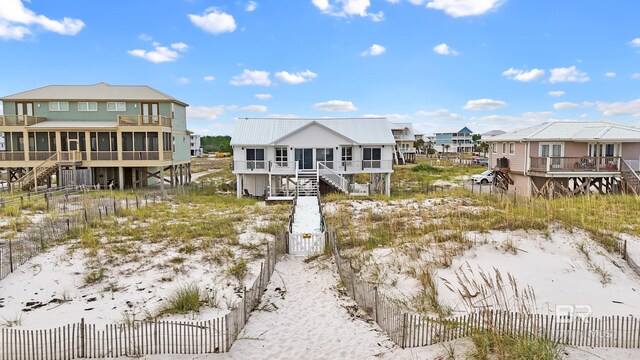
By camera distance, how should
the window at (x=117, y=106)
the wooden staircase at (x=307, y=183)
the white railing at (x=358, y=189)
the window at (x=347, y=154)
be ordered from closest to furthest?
the wooden staircase at (x=307, y=183) → the white railing at (x=358, y=189) → the window at (x=117, y=106) → the window at (x=347, y=154)

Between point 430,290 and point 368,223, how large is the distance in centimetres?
741

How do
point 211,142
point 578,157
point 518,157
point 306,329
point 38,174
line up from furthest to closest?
point 211,142 → point 518,157 → point 38,174 → point 578,157 → point 306,329

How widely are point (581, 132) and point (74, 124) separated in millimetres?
36855

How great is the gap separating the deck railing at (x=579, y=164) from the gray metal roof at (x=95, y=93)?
2764 cm

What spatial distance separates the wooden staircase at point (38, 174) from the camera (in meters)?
29.5

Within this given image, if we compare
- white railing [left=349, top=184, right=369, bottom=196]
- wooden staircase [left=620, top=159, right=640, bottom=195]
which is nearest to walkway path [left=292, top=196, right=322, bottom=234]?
white railing [left=349, top=184, right=369, bottom=196]

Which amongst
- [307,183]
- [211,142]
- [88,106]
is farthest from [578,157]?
[211,142]

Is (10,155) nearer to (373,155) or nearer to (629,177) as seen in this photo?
(373,155)

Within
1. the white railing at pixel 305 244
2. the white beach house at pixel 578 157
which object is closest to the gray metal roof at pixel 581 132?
the white beach house at pixel 578 157

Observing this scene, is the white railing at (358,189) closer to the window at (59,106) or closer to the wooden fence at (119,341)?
the wooden fence at (119,341)

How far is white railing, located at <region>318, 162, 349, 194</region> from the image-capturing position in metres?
29.5

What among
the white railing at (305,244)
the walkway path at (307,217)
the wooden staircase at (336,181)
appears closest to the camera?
the white railing at (305,244)

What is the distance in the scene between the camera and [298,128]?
104ft

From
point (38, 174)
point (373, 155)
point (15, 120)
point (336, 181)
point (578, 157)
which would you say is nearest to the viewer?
point (578, 157)
